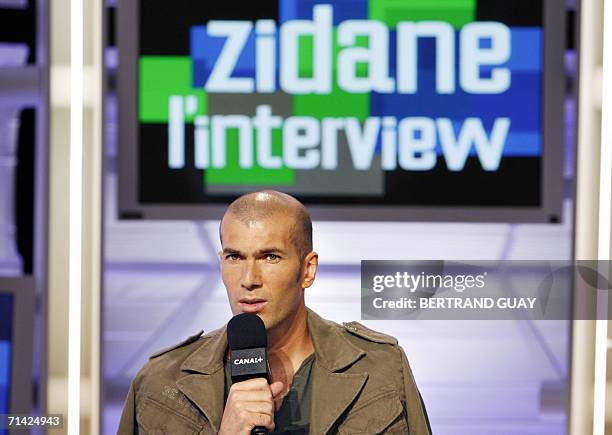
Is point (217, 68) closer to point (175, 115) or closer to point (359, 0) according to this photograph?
point (175, 115)

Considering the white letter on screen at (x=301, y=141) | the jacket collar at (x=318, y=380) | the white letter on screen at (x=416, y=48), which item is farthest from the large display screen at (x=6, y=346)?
the white letter on screen at (x=416, y=48)

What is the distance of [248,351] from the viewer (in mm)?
1743

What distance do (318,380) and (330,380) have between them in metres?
0.03

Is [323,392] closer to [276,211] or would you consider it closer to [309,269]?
[309,269]

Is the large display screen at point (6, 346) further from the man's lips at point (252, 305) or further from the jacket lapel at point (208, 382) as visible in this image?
the man's lips at point (252, 305)

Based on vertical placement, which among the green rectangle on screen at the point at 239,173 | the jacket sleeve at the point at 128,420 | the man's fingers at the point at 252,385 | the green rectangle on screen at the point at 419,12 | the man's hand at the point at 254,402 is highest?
the green rectangle on screen at the point at 419,12

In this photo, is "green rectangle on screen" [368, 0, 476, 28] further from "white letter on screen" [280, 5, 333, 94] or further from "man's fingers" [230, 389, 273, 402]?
"man's fingers" [230, 389, 273, 402]

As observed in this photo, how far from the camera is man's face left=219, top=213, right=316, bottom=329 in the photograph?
2139 mm

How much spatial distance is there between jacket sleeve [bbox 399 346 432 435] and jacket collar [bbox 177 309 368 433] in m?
0.14

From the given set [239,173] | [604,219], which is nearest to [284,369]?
[239,173]

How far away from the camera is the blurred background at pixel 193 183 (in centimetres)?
240

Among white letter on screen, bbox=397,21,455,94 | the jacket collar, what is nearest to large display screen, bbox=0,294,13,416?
the jacket collar

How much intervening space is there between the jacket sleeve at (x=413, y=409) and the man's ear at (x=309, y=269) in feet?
1.11

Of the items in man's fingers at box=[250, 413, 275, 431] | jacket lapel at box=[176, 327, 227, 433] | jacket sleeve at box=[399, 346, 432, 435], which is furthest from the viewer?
jacket sleeve at box=[399, 346, 432, 435]
